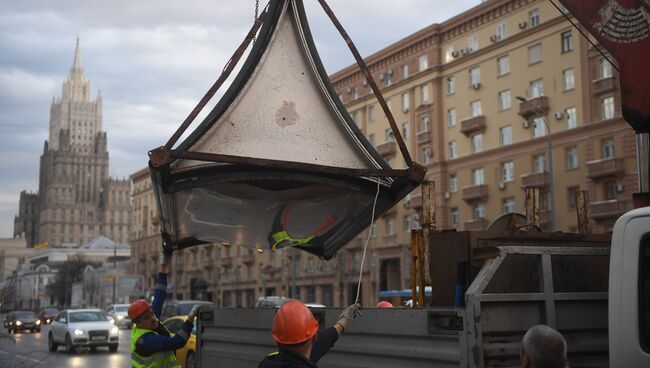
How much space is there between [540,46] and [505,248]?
142 ft

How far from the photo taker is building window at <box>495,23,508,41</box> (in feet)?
157

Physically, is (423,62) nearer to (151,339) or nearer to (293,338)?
(151,339)

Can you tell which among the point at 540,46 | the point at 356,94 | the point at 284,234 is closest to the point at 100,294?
the point at 356,94

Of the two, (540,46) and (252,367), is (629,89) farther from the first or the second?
(540,46)

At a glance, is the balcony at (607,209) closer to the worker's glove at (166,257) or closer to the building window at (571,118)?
the building window at (571,118)

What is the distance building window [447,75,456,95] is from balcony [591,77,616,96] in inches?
484

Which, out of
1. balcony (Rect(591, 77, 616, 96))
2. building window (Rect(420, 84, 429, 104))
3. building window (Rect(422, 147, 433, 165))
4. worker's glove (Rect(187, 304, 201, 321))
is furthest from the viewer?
building window (Rect(420, 84, 429, 104))

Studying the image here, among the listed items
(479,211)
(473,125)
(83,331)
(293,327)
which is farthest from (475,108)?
(293,327)

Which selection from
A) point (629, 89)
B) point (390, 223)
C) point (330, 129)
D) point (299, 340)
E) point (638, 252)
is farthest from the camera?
point (390, 223)

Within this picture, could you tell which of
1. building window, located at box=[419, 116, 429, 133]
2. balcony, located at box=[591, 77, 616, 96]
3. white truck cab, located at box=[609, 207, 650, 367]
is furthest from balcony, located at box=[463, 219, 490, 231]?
white truck cab, located at box=[609, 207, 650, 367]

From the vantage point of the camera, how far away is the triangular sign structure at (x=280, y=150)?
694 cm

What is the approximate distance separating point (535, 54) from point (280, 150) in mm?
40988

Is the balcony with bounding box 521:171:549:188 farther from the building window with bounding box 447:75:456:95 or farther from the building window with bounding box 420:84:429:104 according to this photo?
the building window with bounding box 420:84:429:104

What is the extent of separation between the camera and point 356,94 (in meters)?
62.5
